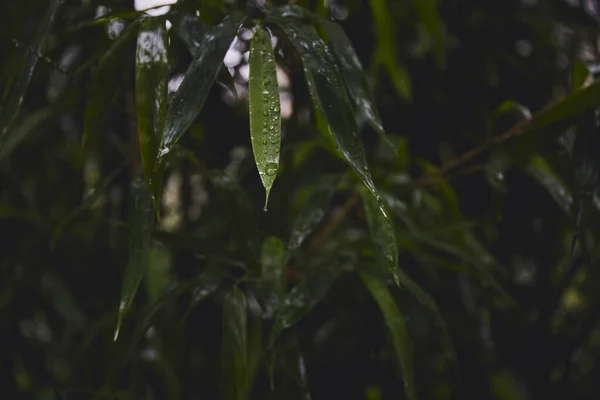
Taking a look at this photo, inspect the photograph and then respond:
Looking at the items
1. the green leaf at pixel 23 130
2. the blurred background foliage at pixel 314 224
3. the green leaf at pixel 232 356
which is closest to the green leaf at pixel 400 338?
the blurred background foliage at pixel 314 224

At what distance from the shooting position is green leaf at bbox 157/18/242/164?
1.30 feet

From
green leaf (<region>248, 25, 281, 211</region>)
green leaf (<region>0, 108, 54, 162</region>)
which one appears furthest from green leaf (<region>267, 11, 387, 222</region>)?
green leaf (<region>0, 108, 54, 162</region>)

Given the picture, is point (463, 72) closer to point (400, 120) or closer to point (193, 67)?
point (400, 120)

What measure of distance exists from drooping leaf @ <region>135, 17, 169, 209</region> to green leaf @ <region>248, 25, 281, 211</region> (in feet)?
0.24

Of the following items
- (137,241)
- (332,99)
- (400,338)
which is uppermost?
(332,99)

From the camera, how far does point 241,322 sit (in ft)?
Result: 1.69

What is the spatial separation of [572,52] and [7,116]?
777 millimetres

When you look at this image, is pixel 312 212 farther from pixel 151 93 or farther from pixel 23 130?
pixel 23 130

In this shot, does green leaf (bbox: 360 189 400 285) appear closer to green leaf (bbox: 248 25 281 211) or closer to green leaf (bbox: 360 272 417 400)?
green leaf (bbox: 360 272 417 400)

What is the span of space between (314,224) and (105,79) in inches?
8.4

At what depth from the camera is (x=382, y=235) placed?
0.51 metres

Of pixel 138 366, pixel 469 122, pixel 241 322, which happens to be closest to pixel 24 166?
pixel 138 366

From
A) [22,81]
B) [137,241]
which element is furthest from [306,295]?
[22,81]

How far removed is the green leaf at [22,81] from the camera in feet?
1.55
